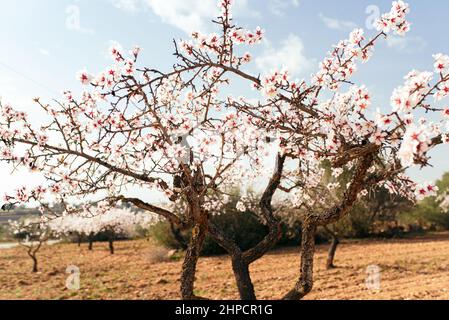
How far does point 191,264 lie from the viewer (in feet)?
15.3

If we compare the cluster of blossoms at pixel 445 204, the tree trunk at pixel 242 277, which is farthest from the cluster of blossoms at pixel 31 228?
the cluster of blossoms at pixel 445 204

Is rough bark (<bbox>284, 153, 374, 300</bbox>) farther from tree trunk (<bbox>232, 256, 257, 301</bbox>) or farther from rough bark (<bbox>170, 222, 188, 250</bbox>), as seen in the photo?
rough bark (<bbox>170, 222, 188, 250</bbox>)

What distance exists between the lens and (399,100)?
2.56 meters

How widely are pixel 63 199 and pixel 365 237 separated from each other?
765 inches

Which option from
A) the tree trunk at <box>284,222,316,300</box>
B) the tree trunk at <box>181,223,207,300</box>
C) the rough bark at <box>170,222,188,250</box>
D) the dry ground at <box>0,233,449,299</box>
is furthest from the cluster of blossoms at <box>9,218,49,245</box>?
the rough bark at <box>170,222,188,250</box>

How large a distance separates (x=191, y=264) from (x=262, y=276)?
7.90 meters

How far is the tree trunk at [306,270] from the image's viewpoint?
4.26 meters

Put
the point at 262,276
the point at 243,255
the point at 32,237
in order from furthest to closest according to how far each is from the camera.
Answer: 1. the point at 32,237
2. the point at 262,276
3. the point at 243,255

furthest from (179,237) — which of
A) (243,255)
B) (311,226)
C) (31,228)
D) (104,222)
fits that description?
(311,226)

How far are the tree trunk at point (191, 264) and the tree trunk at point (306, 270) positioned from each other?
102cm

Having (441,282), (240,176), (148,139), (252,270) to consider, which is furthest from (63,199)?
(252,270)

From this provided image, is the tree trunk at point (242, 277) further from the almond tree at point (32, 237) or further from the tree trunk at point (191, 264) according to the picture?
the almond tree at point (32, 237)

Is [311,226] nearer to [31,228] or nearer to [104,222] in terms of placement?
[31,228]

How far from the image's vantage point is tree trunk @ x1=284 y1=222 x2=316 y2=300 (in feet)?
14.0
